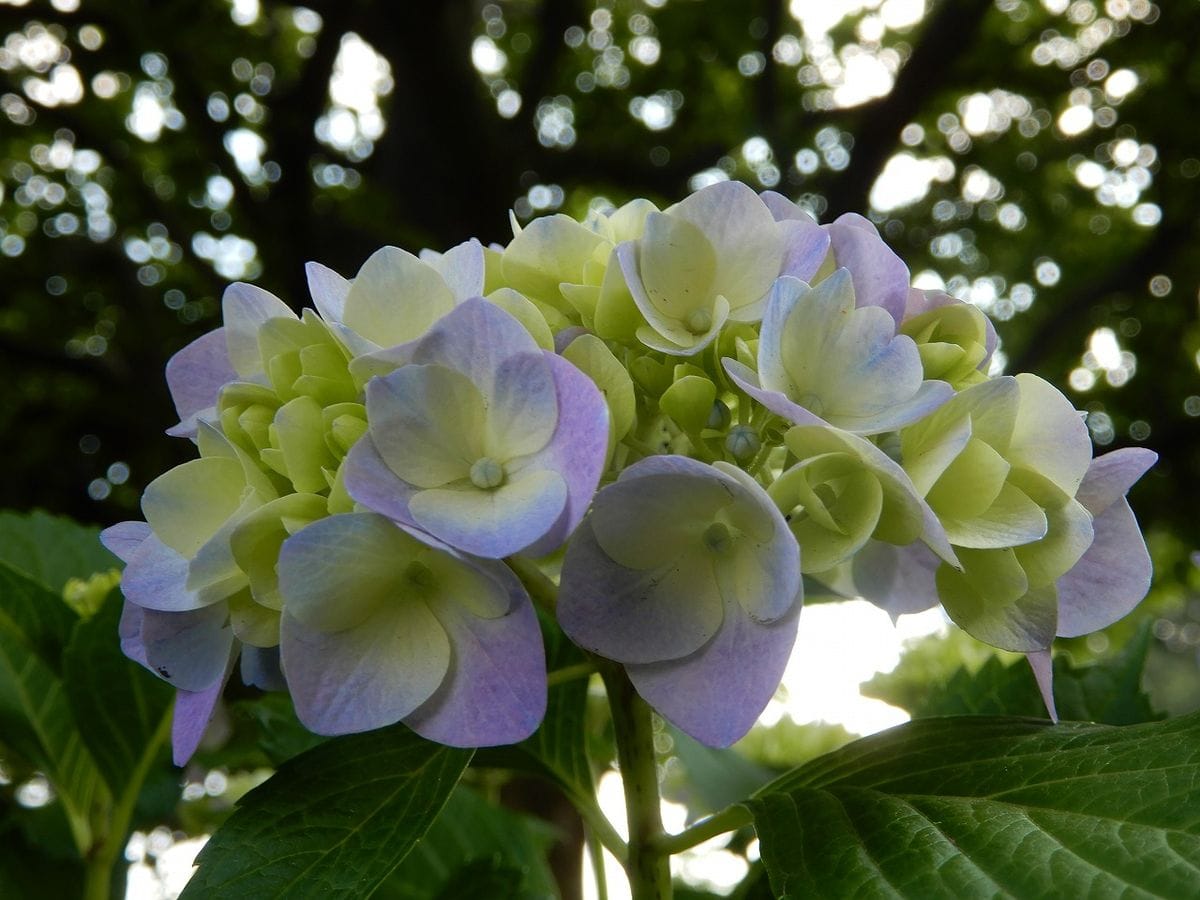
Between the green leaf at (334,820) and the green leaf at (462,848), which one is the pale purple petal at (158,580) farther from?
the green leaf at (462,848)

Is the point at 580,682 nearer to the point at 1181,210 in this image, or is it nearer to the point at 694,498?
the point at 694,498

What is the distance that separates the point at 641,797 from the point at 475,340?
9.5 inches

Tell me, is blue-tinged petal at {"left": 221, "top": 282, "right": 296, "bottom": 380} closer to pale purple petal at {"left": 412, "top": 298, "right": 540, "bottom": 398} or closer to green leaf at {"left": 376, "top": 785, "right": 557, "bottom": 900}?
pale purple petal at {"left": 412, "top": 298, "right": 540, "bottom": 398}

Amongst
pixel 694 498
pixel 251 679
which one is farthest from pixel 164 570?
pixel 694 498

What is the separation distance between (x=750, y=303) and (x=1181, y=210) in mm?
3324

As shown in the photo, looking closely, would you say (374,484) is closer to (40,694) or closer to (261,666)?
(261,666)

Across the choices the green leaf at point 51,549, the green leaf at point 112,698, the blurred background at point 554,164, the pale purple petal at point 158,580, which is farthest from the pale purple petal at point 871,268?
the blurred background at point 554,164

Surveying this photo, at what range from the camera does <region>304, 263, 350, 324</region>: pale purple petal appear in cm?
48

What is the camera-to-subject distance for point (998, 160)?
3705 millimetres

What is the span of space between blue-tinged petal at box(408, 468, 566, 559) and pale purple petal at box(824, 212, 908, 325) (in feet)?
0.58

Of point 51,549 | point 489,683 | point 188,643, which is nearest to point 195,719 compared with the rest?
point 188,643

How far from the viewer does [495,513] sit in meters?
0.40

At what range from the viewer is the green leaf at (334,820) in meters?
0.44

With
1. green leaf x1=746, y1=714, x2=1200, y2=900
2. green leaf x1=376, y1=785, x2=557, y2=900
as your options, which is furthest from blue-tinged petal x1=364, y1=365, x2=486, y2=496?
green leaf x1=376, y1=785, x2=557, y2=900
